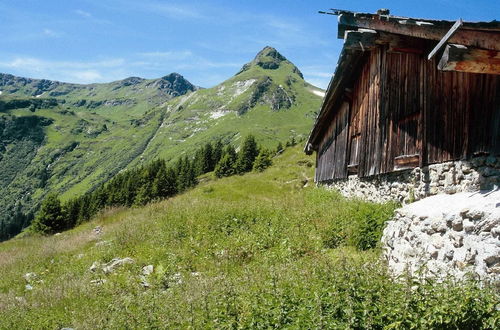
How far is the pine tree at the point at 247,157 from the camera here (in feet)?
200

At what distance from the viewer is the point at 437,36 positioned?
23.4 feet

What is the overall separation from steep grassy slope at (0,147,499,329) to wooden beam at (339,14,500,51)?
393 cm

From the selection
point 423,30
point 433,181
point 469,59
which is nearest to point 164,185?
point 433,181

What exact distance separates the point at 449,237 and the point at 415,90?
5055 mm

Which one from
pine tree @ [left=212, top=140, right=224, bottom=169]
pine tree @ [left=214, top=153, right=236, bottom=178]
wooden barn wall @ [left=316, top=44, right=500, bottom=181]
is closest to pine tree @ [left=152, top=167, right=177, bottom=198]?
pine tree @ [left=214, top=153, right=236, bottom=178]

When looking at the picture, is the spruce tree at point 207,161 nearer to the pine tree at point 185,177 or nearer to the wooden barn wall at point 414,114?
the pine tree at point 185,177

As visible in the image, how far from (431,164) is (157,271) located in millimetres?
7895

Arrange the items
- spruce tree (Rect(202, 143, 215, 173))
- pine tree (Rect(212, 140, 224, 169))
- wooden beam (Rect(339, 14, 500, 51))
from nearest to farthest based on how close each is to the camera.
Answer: wooden beam (Rect(339, 14, 500, 51)) → spruce tree (Rect(202, 143, 215, 173)) → pine tree (Rect(212, 140, 224, 169))

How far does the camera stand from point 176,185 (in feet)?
209

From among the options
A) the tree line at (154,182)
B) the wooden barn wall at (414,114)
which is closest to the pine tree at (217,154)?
the tree line at (154,182)

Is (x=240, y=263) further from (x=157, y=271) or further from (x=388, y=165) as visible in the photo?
(x=388, y=165)

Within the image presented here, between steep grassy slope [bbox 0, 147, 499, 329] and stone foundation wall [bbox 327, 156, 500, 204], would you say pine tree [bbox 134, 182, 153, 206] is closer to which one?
steep grassy slope [bbox 0, 147, 499, 329]

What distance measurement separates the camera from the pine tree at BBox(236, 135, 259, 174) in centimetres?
6097

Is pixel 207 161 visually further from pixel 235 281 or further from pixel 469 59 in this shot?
pixel 469 59
